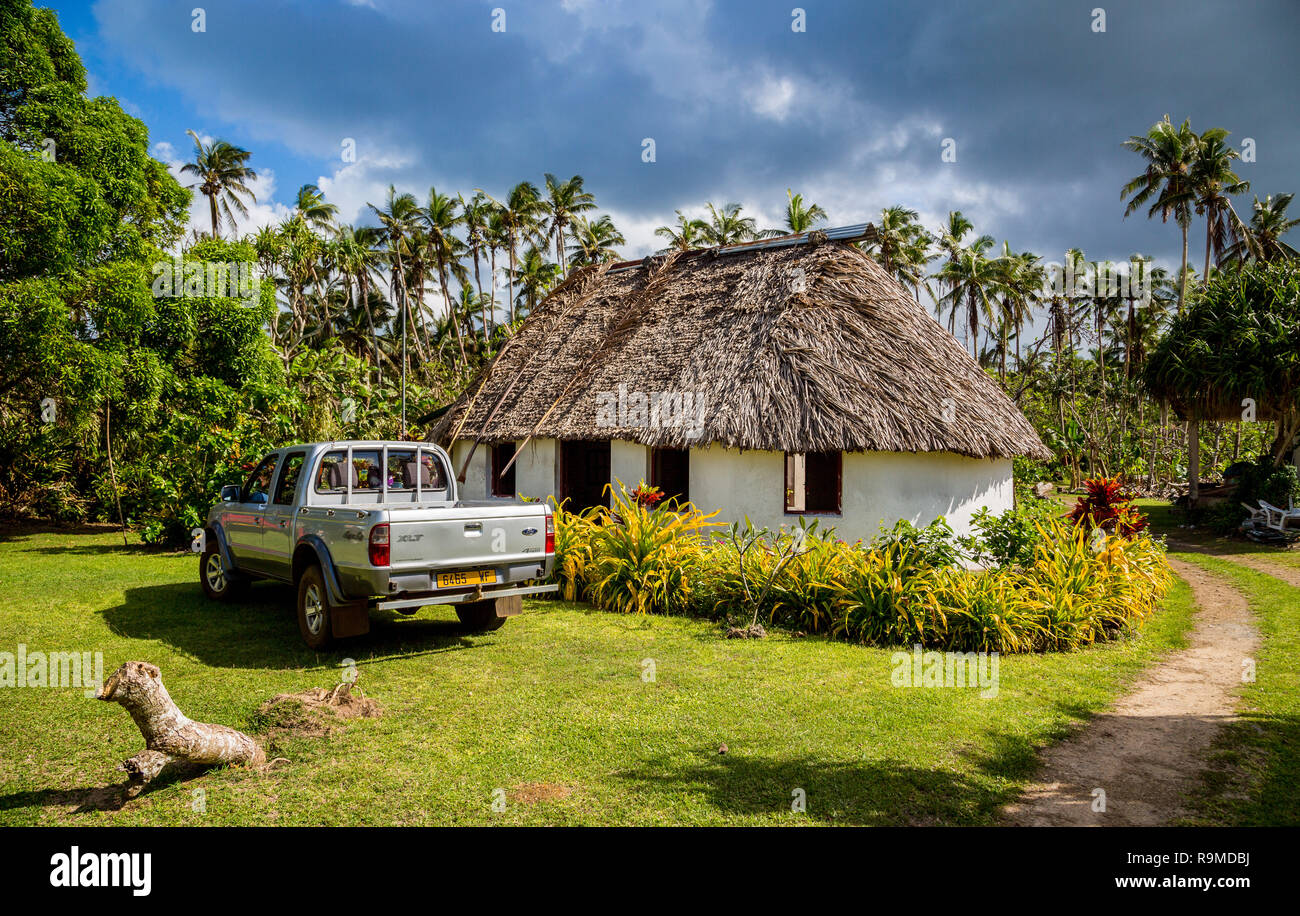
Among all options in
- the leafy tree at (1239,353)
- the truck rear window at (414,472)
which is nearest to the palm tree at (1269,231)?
the leafy tree at (1239,353)

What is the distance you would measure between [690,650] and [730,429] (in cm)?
479

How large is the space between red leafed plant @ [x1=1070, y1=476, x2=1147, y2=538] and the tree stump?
10995 mm

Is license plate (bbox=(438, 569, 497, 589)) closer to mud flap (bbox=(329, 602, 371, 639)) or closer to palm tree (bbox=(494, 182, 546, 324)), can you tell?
mud flap (bbox=(329, 602, 371, 639))

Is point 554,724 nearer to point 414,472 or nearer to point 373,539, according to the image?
point 373,539

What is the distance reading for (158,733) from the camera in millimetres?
4156

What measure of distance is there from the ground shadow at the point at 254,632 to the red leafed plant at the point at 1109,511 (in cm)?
895

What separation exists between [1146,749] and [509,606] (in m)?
5.47

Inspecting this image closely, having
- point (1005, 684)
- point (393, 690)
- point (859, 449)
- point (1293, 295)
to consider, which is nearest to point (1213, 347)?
point (1293, 295)

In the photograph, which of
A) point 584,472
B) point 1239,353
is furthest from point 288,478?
point 1239,353

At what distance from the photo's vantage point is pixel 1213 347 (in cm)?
1884

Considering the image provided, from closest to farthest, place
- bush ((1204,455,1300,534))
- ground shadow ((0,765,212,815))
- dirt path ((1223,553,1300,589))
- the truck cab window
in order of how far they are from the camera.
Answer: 1. ground shadow ((0,765,212,815))
2. the truck cab window
3. dirt path ((1223,553,1300,589))
4. bush ((1204,455,1300,534))

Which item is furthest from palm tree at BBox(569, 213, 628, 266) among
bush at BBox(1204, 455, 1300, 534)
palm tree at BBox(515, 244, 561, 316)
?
bush at BBox(1204, 455, 1300, 534)

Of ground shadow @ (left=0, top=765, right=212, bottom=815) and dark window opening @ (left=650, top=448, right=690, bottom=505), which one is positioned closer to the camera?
ground shadow @ (left=0, top=765, right=212, bottom=815)

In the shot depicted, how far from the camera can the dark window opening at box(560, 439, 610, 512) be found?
50.3 feet
